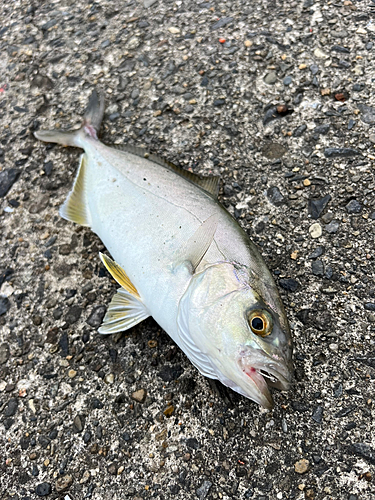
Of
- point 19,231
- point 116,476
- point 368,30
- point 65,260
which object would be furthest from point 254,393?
point 368,30

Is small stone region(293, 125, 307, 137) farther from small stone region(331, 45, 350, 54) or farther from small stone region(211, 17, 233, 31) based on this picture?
small stone region(211, 17, 233, 31)

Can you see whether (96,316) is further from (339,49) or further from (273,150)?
(339,49)

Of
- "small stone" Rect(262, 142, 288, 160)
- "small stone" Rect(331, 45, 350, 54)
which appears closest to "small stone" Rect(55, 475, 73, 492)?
"small stone" Rect(262, 142, 288, 160)

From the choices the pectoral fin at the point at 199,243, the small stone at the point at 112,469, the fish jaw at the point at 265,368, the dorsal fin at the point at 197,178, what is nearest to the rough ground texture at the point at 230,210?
the small stone at the point at 112,469

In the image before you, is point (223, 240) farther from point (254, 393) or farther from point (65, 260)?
point (65, 260)

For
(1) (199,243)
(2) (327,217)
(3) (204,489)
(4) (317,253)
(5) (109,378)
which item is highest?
(1) (199,243)

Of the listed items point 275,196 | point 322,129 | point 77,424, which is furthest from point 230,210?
point 77,424
